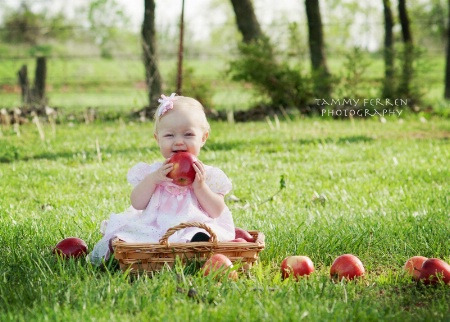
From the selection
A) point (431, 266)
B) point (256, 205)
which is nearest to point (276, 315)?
point (431, 266)

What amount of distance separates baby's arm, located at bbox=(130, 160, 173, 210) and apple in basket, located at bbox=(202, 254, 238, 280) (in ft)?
1.77

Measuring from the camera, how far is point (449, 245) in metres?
3.95

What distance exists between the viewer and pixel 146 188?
146 inches

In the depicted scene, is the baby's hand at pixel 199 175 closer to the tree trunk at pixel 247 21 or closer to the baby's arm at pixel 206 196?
the baby's arm at pixel 206 196

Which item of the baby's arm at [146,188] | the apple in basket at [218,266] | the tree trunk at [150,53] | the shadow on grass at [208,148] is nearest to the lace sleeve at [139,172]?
the baby's arm at [146,188]

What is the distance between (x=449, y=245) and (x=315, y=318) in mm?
1547

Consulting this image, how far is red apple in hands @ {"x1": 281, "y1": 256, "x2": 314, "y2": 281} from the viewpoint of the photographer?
10.9 ft

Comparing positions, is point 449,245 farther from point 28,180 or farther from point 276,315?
point 28,180

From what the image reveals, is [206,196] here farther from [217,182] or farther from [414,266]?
[414,266]

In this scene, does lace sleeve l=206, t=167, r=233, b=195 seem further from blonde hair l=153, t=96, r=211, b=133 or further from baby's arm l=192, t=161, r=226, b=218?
blonde hair l=153, t=96, r=211, b=133

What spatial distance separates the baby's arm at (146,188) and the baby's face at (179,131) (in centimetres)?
14

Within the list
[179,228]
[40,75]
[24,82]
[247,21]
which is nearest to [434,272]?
[179,228]

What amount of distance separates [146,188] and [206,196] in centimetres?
31

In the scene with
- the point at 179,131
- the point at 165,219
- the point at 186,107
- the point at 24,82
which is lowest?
the point at 24,82
